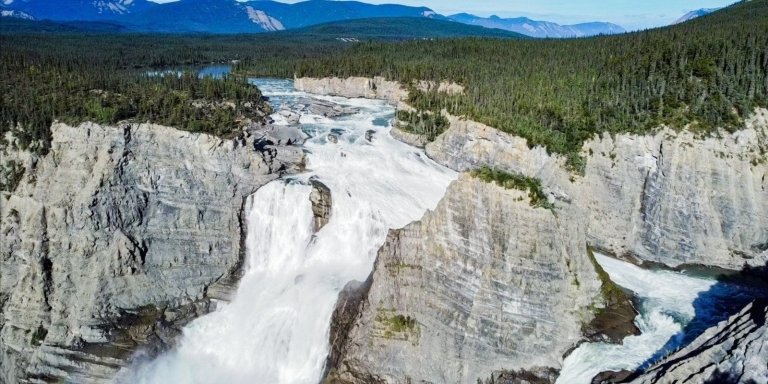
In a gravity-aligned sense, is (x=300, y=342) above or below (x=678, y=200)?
below

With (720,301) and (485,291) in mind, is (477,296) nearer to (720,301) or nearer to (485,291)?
(485,291)

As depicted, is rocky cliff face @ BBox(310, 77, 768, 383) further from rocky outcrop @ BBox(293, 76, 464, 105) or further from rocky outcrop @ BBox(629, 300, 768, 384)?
rocky outcrop @ BBox(293, 76, 464, 105)

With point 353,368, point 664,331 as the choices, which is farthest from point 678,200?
point 353,368

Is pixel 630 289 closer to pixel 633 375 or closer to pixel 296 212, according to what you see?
pixel 633 375

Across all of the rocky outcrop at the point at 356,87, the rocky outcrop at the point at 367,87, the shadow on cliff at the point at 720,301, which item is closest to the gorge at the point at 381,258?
the shadow on cliff at the point at 720,301

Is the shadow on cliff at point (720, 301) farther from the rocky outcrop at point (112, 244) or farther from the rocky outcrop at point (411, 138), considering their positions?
the rocky outcrop at point (112, 244)

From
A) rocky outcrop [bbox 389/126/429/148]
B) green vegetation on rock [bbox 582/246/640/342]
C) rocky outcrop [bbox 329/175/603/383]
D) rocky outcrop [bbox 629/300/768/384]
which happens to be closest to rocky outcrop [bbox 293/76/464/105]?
rocky outcrop [bbox 389/126/429/148]
